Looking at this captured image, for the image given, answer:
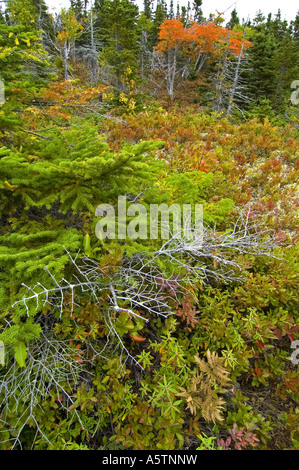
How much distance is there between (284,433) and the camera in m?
2.38

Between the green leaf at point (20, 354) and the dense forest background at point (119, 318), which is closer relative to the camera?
the green leaf at point (20, 354)

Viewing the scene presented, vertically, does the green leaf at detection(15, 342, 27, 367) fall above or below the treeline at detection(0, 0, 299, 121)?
below

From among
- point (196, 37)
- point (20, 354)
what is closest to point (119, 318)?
point (20, 354)

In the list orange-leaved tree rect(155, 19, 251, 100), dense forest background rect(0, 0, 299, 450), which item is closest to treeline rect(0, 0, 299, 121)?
orange-leaved tree rect(155, 19, 251, 100)

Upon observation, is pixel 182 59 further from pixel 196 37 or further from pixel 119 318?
pixel 119 318

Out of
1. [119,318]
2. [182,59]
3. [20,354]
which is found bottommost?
[119,318]

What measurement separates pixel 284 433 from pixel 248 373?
56cm

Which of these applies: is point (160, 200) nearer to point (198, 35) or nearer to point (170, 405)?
point (170, 405)

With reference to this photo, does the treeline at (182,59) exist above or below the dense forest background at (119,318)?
above

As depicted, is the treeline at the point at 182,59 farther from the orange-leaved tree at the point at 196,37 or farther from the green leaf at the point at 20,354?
the green leaf at the point at 20,354

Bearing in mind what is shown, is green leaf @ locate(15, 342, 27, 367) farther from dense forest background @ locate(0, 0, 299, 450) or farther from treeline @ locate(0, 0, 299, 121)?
treeline @ locate(0, 0, 299, 121)

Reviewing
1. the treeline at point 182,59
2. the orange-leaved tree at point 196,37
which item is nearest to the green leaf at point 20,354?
the treeline at point 182,59

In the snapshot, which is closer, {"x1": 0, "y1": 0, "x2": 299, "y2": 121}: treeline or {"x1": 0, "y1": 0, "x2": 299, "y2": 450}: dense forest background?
{"x1": 0, "y1": 0, "x2": 299, "y2": 450}: dense forest background
